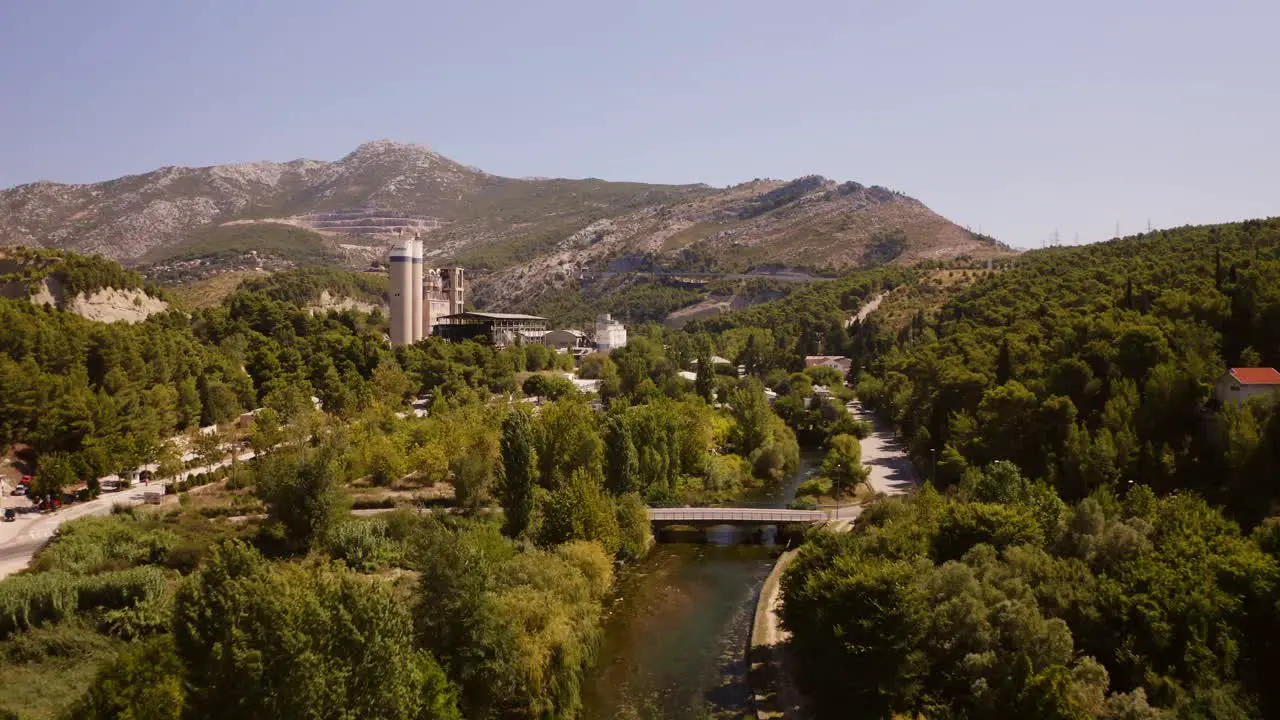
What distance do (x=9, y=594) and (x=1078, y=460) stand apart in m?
32.5

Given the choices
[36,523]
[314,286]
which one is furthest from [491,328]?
[36,523]

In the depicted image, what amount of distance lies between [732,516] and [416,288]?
165ft

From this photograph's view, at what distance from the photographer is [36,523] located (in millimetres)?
30891

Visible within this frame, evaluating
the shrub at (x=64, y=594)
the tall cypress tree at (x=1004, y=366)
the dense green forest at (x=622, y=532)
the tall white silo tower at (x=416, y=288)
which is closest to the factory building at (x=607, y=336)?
the tall white silo tower at (x=416, y=288)

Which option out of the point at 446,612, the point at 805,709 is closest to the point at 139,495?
the point at 446,612

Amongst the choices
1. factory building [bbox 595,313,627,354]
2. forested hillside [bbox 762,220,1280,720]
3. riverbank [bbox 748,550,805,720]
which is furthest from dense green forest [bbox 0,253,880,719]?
factory building [bbox 595,313,627,354]

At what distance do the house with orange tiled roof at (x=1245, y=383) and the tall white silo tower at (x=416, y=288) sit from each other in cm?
6242

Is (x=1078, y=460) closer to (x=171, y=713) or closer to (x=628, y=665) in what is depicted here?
(x=628, y=665)

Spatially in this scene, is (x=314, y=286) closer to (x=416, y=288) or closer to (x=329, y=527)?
(x=416, y=288)

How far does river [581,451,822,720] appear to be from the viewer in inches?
847

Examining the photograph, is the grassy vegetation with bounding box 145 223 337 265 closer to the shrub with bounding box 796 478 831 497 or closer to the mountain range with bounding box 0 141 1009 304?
the mountain range with bounding box 0 141 1009 304

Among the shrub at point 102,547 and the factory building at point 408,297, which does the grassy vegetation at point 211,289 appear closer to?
the factory building at point 408,297

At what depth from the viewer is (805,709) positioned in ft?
68.1

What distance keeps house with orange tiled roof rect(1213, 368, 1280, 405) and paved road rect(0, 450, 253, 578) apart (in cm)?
3935
